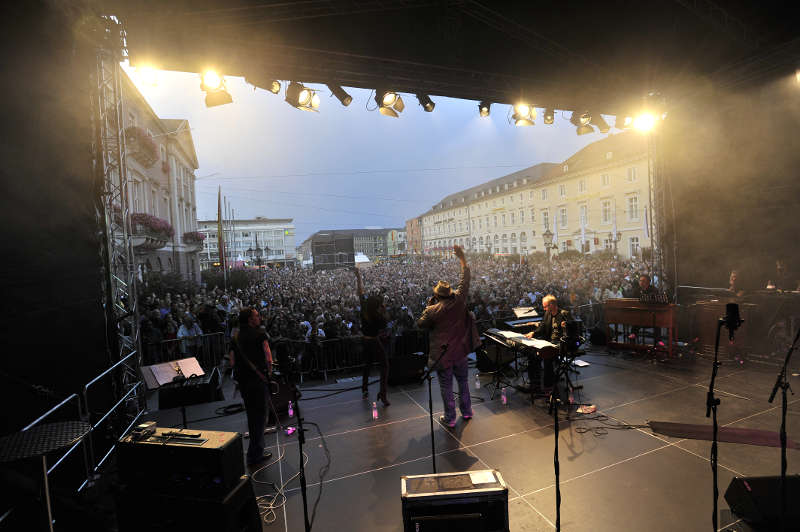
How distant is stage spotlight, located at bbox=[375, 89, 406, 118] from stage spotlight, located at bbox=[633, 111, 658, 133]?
5.32 metres

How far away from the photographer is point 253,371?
3.99 m

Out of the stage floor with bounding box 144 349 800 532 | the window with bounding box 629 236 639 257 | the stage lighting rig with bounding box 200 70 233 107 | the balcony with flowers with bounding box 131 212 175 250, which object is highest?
the stage lighting rig with bounding box 200 70 233 107

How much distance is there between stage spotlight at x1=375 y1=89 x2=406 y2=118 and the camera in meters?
6.56

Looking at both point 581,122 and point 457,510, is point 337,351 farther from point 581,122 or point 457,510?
point 581,122

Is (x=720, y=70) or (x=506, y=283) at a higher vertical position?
(x=720, y=70)

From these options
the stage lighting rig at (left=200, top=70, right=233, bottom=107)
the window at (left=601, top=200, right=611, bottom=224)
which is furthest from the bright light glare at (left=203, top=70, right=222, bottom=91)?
the window at (left=601, top=200, right=611, bottom=224)

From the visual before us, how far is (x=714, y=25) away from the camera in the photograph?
6.09 m

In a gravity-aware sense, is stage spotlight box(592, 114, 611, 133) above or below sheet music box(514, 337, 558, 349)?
above

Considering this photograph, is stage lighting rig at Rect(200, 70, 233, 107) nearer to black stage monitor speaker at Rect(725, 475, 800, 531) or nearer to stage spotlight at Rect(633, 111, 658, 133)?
black stage monitor speaker at Rect(725, 475, 800, 531)

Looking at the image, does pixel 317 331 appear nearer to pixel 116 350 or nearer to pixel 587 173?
pixel 116 350

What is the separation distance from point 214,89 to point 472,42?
3978 mm

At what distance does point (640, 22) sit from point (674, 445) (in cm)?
603

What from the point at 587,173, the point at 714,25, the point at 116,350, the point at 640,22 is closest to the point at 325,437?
the point at 116,350

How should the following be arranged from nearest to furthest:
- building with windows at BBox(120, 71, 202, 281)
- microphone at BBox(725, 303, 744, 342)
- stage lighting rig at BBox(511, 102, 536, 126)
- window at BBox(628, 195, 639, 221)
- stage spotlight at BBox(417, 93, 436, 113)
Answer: microphone at BBox(725, 303, 744, 342), stage spotlight at BBox(417, 93, 436, 113), stage lighting rig at BBox(511, 102, 536, 126), building with windows at BBox(120, 71, 202, 281), window at BBox(628, 195, 639, 221)
